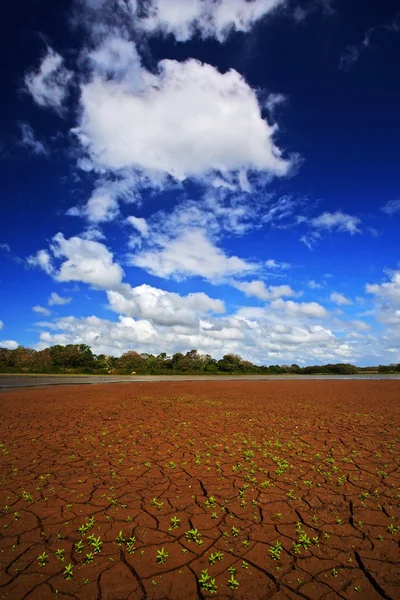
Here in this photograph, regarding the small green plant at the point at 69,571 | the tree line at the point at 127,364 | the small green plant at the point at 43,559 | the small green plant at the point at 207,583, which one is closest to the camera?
the small green plant at the point at 207,583

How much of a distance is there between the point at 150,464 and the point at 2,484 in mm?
2841

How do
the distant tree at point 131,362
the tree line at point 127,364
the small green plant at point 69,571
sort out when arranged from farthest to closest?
the distant tree at point 131,362 < the tree line at point 127,364 < the small green plant at point 69,571

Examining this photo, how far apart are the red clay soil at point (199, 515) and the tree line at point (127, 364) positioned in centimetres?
5136

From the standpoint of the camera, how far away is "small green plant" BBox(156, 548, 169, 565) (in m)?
3.61

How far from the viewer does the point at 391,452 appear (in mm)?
7652

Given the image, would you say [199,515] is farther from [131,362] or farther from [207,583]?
[131,362]

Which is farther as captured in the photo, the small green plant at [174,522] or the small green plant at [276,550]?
the small green plant at [174,522]

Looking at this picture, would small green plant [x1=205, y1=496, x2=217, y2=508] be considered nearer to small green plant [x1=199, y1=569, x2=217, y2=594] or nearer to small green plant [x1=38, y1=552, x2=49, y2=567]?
small green plant [x1=199, y1=569, x2=217, y2=594]

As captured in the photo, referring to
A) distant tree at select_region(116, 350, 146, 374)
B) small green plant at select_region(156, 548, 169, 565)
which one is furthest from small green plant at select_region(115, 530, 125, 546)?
distant tree at select_region(116, 350, 146, 374)

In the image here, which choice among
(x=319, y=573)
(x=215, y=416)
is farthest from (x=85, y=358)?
(x=319, y=573)

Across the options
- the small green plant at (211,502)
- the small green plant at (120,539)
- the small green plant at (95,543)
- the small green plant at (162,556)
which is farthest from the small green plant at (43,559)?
the small green plant at (211,502)

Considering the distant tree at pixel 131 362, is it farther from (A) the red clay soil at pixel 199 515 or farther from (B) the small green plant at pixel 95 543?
(B) the small green plant at pixel 95 543

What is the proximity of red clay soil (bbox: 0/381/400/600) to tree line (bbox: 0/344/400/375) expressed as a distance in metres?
51.4

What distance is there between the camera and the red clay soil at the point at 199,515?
3.29 meters
